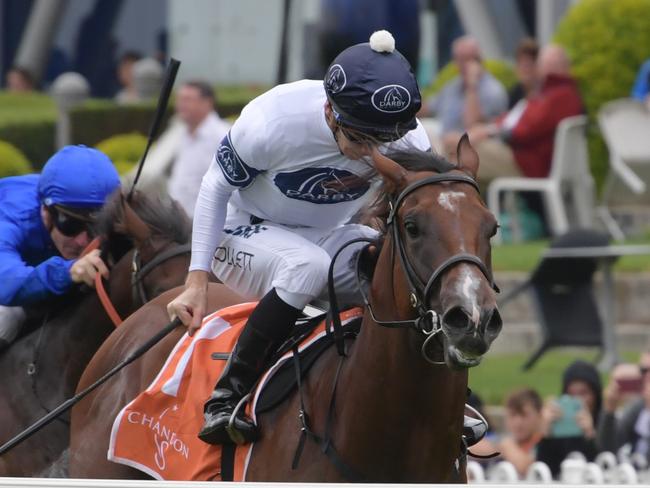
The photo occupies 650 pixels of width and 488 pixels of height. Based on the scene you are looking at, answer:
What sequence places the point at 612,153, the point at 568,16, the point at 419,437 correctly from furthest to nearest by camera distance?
the point at 568,16 < the point at 612,153 < the point at 419,437

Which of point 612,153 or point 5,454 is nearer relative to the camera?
point 5,454

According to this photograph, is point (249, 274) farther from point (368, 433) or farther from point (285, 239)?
point (368, 433)

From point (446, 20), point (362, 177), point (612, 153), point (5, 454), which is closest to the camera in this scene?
point (362, 177)

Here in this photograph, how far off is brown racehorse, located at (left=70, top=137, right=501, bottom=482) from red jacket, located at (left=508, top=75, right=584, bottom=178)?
7.58 meters

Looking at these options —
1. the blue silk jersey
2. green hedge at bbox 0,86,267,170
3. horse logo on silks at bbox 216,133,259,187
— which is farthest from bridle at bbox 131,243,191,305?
green hedge at bbox 0,86,267,170

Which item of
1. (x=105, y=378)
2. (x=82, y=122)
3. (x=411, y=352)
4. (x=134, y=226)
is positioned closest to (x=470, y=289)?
(x=411, y=352)

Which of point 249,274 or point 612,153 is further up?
point 612,153

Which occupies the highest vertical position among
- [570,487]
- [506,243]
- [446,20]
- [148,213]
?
[446,20]

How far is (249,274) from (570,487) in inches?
88.2

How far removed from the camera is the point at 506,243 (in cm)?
1371

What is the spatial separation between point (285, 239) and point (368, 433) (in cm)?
82

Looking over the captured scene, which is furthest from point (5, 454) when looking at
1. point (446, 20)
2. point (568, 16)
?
point (446, 20)

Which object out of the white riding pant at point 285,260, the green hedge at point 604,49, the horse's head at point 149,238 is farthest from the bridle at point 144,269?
the green hedge at point 604,49

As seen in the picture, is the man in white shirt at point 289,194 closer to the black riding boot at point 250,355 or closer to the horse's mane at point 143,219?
the black riding boot at point 250,355
